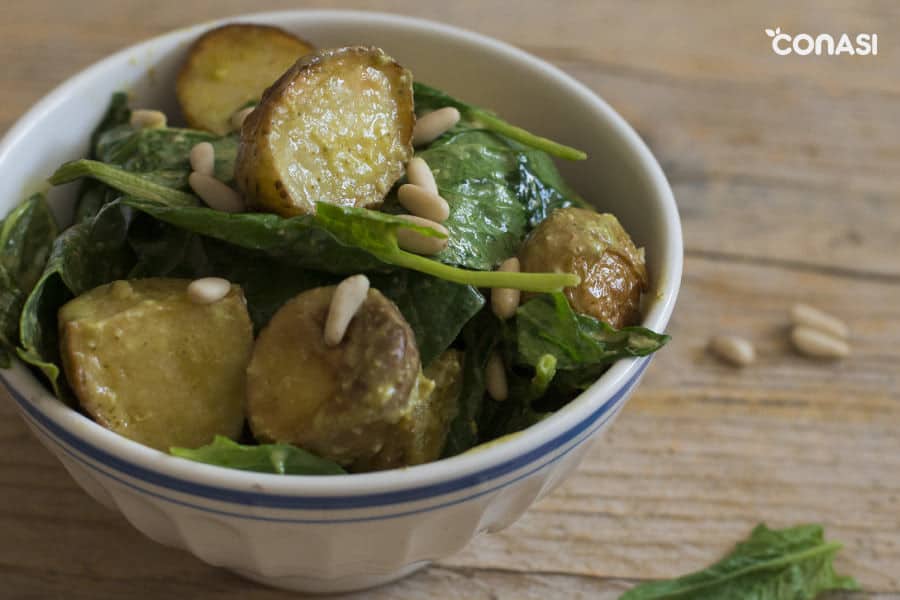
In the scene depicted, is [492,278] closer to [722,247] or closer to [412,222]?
[412,222]

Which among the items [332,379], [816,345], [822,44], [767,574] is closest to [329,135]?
[332,379]

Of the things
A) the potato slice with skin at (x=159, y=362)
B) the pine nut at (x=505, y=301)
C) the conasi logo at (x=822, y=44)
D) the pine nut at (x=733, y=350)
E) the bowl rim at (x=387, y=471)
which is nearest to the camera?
the bowl rim at (x=387, y=471)

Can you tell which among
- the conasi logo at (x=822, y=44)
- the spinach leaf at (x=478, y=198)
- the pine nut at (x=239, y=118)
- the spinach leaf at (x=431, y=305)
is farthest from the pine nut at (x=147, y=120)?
the conasi logo at (x=822, y=44)

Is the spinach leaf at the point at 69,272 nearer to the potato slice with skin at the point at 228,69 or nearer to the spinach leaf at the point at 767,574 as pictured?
the potato slice with skin at the point at 228,69

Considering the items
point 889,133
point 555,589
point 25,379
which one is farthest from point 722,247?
point 25,379

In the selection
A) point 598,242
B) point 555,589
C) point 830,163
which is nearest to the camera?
point 598,242

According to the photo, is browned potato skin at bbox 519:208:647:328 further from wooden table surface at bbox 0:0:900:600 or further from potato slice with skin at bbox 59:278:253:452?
wooden table surface at bbox 0:0:900:600
